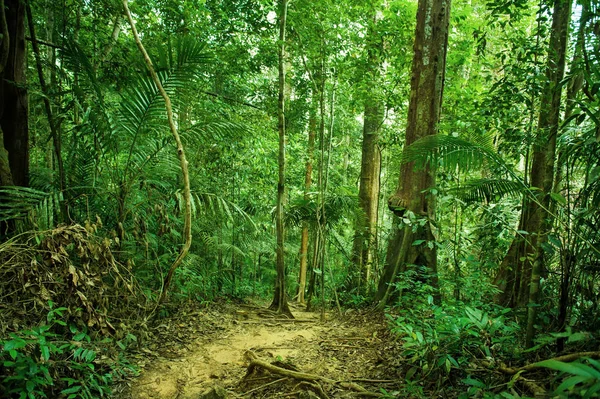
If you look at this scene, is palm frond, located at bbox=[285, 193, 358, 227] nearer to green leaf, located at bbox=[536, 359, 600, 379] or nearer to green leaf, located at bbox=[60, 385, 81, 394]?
green leaf, located at bbox=[60, 385, 81, 394]

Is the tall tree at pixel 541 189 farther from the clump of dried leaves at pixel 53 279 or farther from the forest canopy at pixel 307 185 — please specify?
the clump of dried leaves at pixel 53 279

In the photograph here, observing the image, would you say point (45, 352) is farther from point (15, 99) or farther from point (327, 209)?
point (327, 209)

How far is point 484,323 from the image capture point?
2.40 meters

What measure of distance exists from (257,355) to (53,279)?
2.12 metres

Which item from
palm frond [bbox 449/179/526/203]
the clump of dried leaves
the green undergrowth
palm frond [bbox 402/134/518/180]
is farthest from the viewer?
palm frond [bbox 449/179/526/203]

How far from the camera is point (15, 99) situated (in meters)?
3.86

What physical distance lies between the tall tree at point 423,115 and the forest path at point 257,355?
3.11ft

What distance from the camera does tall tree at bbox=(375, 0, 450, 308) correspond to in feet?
15.5

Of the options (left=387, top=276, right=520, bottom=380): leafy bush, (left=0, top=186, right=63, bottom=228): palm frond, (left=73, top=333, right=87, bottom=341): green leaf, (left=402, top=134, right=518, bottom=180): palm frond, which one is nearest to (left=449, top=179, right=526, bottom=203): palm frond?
(left=402, top=134, right=518, bottom=180): palm frond

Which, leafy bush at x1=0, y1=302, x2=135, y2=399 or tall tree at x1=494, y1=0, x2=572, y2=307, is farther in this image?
tall tree at x1=494, y1=0, x2=572, y2=307

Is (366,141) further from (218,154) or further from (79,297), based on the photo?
(79,297)

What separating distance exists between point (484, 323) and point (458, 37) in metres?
6.21

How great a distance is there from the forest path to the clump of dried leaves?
0.77m

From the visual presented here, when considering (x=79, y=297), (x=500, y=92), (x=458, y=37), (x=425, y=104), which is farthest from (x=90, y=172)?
(x=458, y=37)
